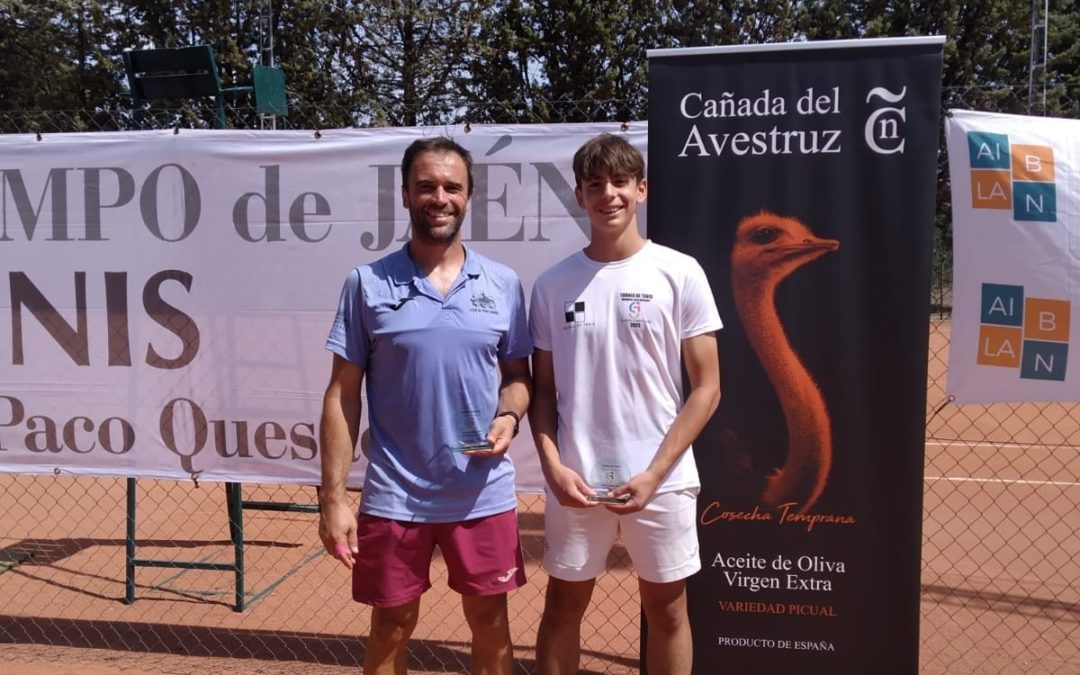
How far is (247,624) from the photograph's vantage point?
4.73 metres

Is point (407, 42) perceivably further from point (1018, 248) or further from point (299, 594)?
point (1018, 248)

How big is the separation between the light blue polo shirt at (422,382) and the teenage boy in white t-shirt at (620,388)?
21 cm

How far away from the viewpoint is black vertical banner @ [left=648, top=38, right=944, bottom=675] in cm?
324

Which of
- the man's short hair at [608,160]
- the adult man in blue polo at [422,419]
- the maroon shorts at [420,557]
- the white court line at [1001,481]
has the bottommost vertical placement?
the white court line at [1001,481]

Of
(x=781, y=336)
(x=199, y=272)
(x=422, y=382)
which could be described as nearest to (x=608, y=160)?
(x=422, y=382)

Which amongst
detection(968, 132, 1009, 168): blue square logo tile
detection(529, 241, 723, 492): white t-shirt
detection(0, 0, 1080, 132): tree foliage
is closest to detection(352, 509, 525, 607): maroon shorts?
detection(529, 241, 723, 492): white t-shirt

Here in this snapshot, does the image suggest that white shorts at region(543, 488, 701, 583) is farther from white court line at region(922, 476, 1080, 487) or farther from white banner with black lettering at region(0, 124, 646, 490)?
white court line at region(922, 476, 1080, 487)

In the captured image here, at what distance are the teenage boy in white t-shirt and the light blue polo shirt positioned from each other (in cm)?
21

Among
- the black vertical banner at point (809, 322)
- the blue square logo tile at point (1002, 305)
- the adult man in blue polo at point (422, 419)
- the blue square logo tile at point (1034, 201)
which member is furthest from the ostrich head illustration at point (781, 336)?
the adult man in blue polo at point (422, 419)

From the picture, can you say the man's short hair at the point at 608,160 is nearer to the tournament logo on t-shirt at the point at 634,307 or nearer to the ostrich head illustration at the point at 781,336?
the tournament logo on t-shirt at the point at 634,307

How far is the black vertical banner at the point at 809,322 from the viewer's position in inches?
128

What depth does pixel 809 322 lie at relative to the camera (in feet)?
10.9

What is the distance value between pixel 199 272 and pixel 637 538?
7.54ft

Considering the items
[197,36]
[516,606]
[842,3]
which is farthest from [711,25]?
[516,606]
